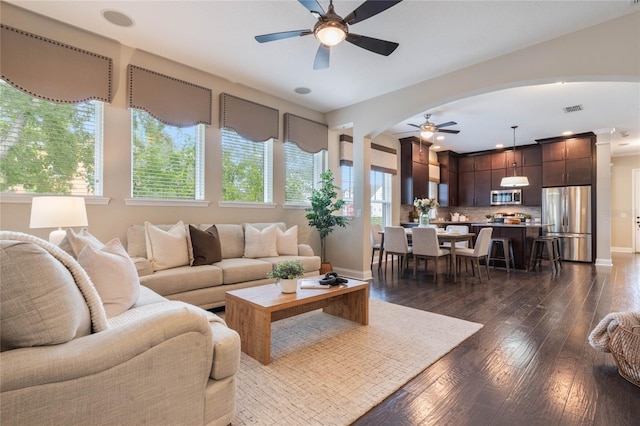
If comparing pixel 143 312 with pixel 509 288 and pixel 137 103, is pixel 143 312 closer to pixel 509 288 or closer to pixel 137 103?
pixel 137 103

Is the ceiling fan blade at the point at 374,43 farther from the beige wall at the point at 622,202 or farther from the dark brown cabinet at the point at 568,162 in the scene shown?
the beige wall at the point at 622,202

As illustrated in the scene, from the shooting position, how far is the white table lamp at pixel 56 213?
2.49 metres

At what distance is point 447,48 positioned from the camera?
3436 millimetres

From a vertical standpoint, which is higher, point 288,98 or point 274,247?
point 288,98

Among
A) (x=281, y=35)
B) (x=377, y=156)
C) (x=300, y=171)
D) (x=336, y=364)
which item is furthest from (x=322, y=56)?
(x=377, y=156)

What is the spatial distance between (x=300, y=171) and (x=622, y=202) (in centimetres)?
965

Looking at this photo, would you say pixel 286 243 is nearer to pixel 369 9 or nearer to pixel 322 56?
pixel 322 56

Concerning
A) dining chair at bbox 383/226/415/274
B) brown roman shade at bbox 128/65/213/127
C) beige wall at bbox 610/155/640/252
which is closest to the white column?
beige wall at bbox 610/155/640/252

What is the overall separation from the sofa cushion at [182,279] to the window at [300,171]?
2207mm

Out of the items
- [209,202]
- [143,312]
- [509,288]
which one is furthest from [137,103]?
[509,288]

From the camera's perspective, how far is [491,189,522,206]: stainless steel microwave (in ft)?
26.1

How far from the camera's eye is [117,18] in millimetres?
2975

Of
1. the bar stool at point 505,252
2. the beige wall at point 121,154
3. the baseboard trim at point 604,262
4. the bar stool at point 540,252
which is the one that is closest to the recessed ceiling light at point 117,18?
the beige wall at point 121,154

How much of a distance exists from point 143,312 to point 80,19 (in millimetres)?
3101
